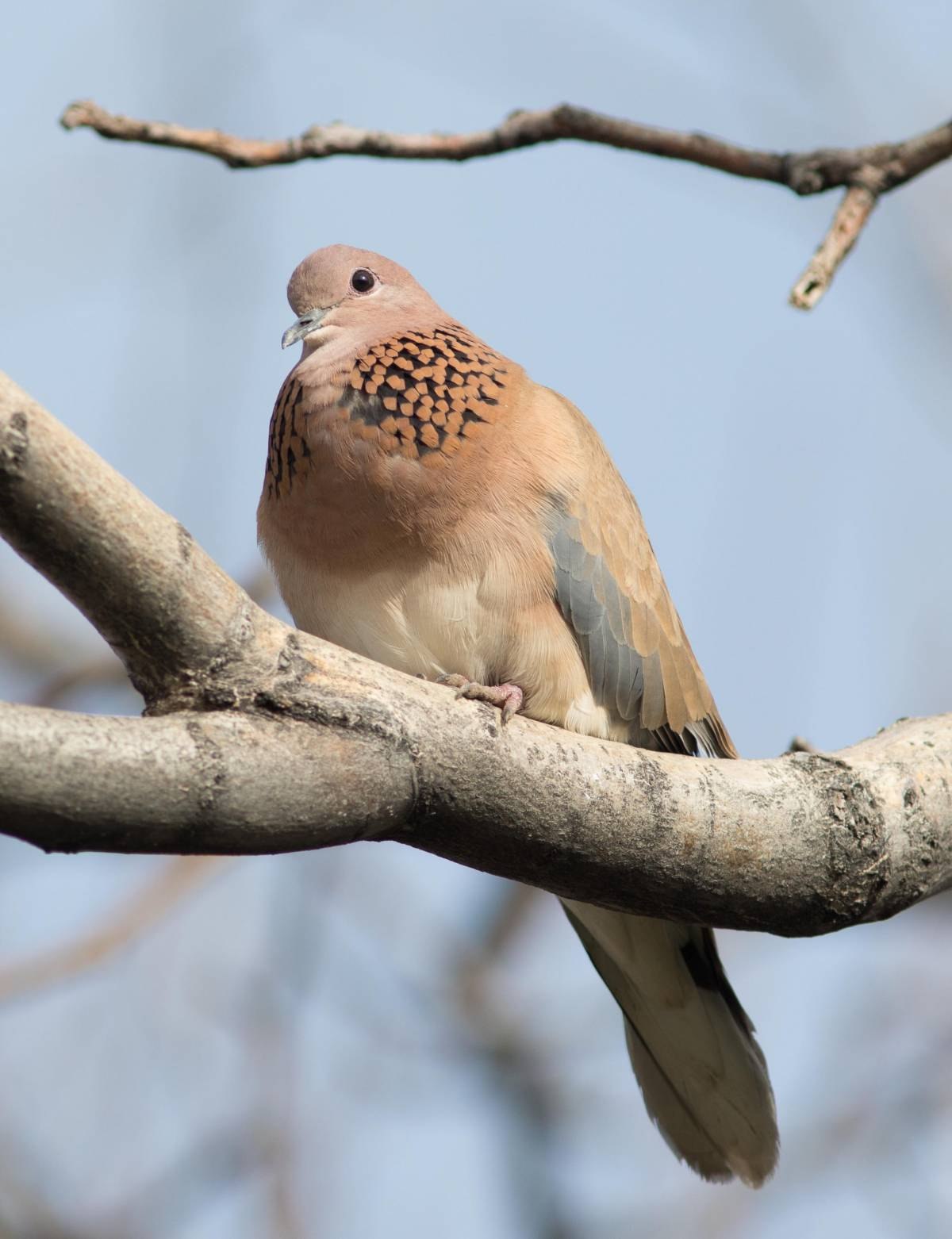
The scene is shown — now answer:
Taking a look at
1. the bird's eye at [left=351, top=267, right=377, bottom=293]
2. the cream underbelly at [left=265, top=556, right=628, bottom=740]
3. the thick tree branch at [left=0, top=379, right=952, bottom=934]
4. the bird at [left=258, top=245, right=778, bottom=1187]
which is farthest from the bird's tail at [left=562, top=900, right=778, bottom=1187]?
the bird's eye at [left=351, top=267, right=377, bottom=293]

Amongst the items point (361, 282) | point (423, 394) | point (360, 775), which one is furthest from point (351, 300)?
point (360, 775)

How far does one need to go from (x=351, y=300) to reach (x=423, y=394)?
2.02 feet

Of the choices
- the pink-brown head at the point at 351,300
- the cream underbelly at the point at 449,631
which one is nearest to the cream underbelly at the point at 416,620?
the cream underbelly at the point at 449,631

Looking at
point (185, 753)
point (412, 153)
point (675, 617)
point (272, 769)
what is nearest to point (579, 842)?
point (272, 769)

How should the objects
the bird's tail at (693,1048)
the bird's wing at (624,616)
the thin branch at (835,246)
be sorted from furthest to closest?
the bird's tail at (693,1048), the bird's wing at (624,616), the thin branch at (835,246)

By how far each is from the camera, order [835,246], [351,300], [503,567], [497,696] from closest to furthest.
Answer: [497,696] → [835,246] → [503,567] → [351,300]

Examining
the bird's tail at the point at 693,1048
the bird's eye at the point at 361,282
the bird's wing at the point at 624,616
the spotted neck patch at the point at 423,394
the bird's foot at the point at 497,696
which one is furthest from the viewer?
the bird's eye at the point at 361,282

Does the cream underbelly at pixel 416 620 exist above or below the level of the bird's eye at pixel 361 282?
below

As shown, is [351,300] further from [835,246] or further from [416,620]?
[835,246]

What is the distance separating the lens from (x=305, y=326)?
3875 mm

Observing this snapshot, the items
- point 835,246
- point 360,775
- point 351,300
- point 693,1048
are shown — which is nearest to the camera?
point 360,775

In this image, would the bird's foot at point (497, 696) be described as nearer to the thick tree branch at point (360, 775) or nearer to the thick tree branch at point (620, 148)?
the thick tree branch at point (360, 775)

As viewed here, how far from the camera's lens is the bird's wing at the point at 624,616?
3.53 metres

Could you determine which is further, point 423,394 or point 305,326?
point 305,326
